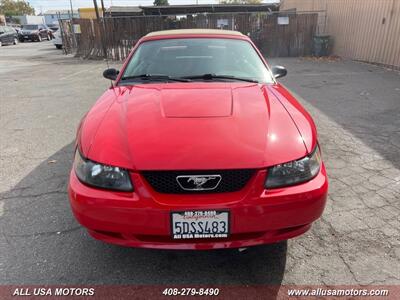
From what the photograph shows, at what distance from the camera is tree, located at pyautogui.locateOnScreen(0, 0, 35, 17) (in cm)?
7356

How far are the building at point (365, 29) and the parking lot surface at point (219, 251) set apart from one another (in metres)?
6.86

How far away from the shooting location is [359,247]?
105 inches

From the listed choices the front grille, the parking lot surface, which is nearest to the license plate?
the front grille

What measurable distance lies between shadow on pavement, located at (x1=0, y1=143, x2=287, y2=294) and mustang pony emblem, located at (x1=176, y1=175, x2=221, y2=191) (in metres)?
0.74

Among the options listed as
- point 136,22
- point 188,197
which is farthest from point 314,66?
point 188,197

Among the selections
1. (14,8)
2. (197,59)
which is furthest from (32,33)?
(14,8)

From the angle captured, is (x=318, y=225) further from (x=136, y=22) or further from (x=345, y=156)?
(x=136, y=22)

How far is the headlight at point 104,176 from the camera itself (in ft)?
6.80

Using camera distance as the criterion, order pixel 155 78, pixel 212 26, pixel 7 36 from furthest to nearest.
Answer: pixel 7 36 → pixel 212 26 → pixel 155 78

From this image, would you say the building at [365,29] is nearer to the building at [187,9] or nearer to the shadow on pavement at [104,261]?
the building at [187,9]

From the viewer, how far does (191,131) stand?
7.40 ft

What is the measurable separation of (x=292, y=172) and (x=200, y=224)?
2.15ft

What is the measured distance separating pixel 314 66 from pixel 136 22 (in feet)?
28.0

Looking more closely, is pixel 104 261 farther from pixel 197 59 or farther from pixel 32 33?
pixel 32 33
